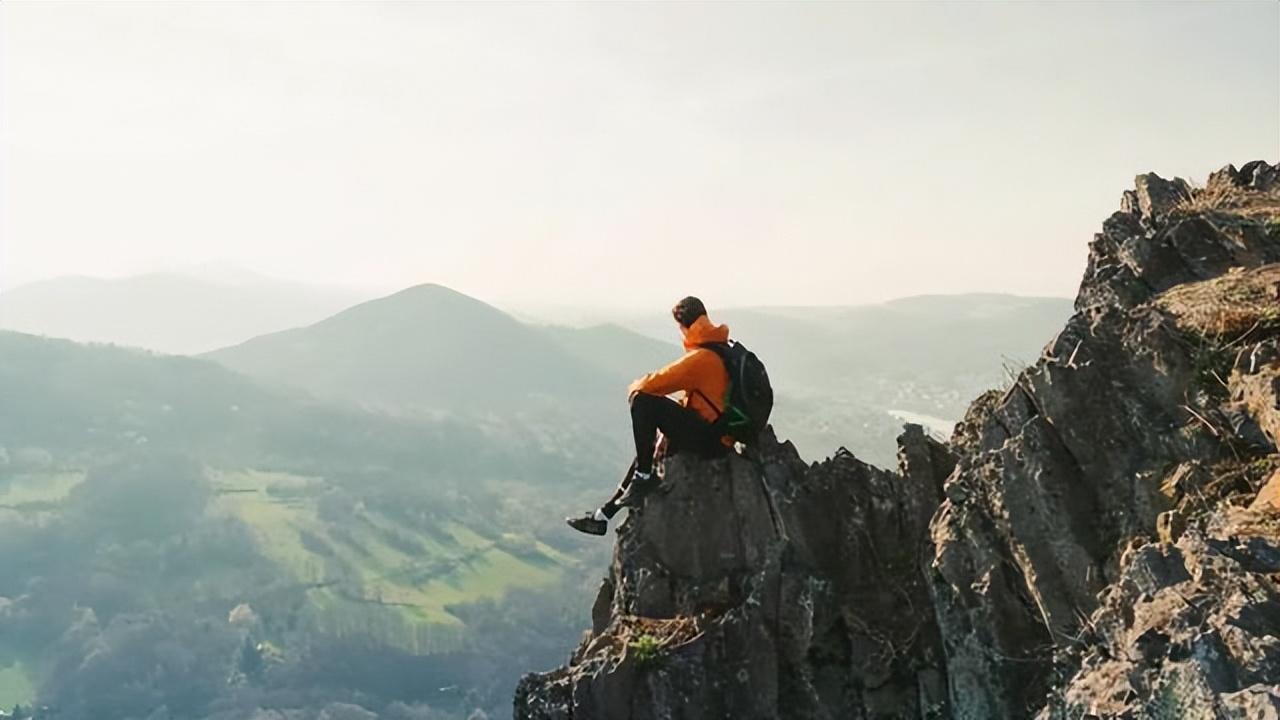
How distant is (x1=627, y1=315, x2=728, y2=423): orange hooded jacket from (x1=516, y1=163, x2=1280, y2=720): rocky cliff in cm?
102

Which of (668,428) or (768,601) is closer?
(768,601)

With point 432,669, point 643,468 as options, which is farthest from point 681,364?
point 432,669

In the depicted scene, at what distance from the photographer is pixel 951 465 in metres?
15.9

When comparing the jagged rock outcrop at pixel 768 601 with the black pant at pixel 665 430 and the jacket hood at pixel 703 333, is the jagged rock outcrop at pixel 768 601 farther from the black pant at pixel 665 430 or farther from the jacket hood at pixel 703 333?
the jacket hood at pixel 703 333

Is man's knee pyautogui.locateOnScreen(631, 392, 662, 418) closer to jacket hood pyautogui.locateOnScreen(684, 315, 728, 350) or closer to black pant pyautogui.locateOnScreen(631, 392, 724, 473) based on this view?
black pant pyautogui.locateOnScreen(631, 392, 724, 473)

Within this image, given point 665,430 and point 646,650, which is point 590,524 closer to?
point 665,430

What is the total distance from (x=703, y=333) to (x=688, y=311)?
1.59 feet

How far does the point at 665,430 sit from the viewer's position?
15789mm

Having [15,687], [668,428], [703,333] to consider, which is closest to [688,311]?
[703,333]

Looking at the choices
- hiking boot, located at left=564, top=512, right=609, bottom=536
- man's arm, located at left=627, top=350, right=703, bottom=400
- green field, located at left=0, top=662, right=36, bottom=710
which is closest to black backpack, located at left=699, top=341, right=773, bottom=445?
man's arm, located at left=627, top=350, right=703, bottom=400

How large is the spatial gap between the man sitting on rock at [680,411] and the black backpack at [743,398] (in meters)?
0.10

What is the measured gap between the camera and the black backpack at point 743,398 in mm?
15680

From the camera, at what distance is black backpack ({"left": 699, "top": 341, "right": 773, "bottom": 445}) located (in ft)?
51.4

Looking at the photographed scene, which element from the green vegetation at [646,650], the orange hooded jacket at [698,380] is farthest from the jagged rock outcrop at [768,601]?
the orange hooded jacket at [698,380]
